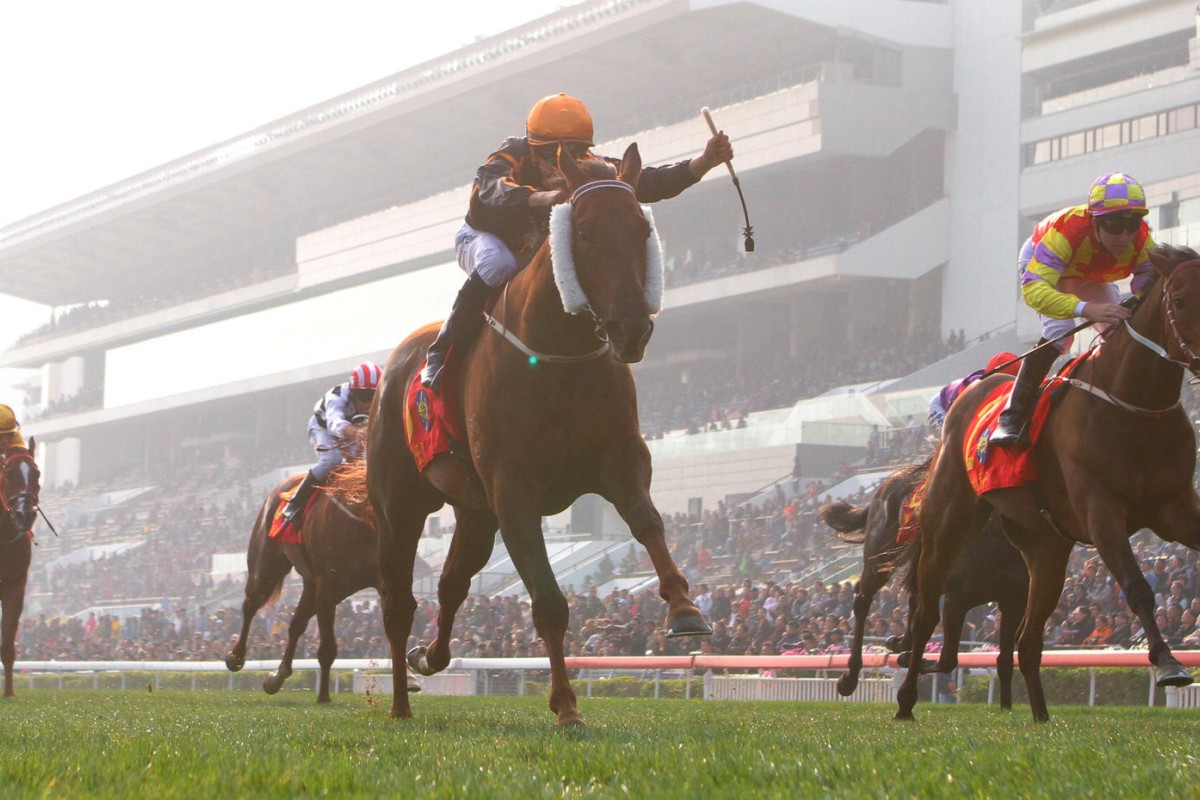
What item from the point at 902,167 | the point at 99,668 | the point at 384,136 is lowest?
the point at 99,668

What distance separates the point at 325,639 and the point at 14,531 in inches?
104

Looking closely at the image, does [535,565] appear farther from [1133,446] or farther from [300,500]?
[300,500]

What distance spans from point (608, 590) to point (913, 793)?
979 inches

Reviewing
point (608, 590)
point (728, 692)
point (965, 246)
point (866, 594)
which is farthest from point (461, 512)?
point (965, 246)

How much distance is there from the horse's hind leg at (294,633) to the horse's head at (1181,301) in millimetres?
7517

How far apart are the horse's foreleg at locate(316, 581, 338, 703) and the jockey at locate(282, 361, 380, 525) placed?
95 centimetres

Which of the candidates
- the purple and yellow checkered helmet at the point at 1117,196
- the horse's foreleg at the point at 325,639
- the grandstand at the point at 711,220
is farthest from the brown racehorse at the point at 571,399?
the grandstand at the point at 711,220

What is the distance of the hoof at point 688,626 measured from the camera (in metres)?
5.27

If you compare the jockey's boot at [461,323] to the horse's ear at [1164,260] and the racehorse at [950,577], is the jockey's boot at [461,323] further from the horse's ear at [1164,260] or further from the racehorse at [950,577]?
the racehorse at [950,577]

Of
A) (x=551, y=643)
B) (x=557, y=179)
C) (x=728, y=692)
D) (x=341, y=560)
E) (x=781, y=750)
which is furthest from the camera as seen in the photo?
(x=728, y=692)

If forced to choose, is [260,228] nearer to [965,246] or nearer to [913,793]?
[965,246]

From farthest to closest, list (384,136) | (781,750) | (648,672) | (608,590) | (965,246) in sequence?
(384,136), (965,246), (608,590), (648,672), (781,750)

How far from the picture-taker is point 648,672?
1691 centimetres

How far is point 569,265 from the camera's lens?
5691 millimetres
